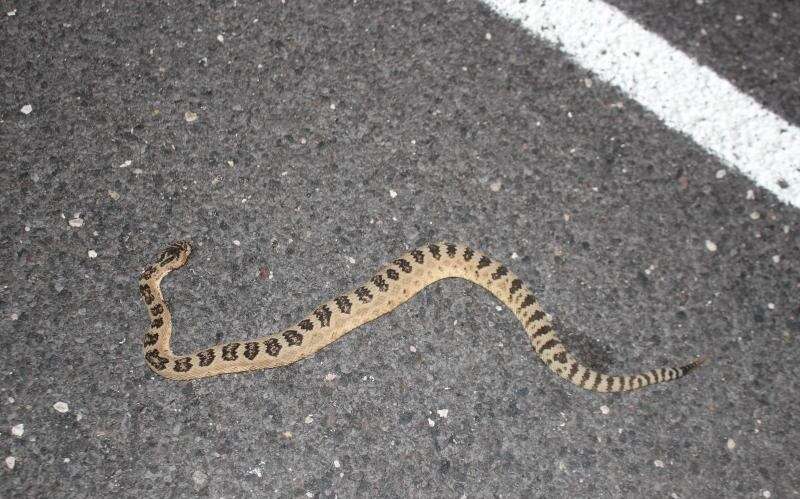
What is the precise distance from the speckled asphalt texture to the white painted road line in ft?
0.43

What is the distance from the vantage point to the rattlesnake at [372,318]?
4.31 metres

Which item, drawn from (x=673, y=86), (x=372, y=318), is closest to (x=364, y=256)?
(x=372, y=318)

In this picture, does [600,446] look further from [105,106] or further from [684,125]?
[105,106]

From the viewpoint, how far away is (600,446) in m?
4.33

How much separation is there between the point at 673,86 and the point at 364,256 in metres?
2.73

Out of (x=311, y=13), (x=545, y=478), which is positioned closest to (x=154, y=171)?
(x=311, y=13)

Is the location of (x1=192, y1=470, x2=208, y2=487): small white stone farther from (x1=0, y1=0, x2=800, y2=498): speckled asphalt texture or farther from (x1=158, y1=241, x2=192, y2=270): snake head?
(x1=158, y1=241, x2=192, y2=270): snake head

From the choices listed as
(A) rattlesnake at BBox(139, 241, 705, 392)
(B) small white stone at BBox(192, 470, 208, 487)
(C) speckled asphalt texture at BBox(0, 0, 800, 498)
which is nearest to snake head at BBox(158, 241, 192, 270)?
(A) rattlesnake at BBox(139, 241, 705, 392)

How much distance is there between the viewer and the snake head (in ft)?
14.8

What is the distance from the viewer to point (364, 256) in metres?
4.87

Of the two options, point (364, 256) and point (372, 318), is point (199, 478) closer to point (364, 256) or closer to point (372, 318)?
point (372, 318)

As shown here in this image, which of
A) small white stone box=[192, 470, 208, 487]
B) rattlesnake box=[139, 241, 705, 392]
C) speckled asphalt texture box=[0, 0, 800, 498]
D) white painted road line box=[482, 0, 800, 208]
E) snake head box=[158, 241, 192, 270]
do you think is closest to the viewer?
small white stone box=[192, 470, 208, 487]

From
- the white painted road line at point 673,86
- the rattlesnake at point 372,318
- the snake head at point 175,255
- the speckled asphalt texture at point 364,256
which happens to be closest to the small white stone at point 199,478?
the speckled asphalt texture at point 364,256

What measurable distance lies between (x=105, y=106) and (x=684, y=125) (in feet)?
14.1
